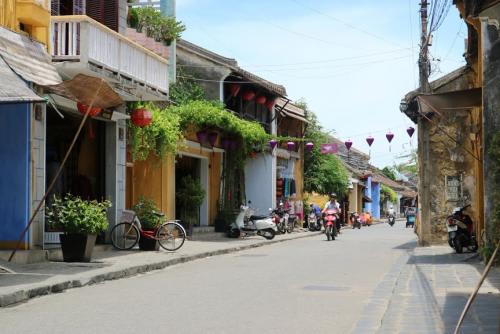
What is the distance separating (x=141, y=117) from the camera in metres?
18.2

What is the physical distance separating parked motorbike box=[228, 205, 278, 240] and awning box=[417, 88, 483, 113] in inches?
475

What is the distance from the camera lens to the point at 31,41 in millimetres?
14062

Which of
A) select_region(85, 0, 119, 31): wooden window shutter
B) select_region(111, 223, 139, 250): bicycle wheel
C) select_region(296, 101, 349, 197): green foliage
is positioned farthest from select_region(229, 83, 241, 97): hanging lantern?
select_region(296, 101, 349, 197): green foliage

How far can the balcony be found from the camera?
14.5 m

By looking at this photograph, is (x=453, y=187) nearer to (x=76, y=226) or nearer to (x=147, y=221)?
(x=147, y=221)

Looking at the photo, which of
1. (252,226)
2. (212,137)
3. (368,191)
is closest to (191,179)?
(212,137)

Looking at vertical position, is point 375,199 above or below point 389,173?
below

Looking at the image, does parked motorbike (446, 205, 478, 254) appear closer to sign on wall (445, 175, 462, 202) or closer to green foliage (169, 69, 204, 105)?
sign on wall (445, 175, 462, 202)

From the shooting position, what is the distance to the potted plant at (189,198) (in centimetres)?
2391

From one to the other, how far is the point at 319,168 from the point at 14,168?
30680 mm

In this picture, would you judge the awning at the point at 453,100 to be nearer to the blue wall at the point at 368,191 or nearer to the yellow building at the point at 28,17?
the yellow building at the point at 28,17

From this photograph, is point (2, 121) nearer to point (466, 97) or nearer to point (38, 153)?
point (38, 153)

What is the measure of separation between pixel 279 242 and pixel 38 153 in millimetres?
13394

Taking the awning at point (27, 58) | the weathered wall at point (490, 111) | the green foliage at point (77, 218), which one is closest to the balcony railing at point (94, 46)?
the awning at point (27, 58)
